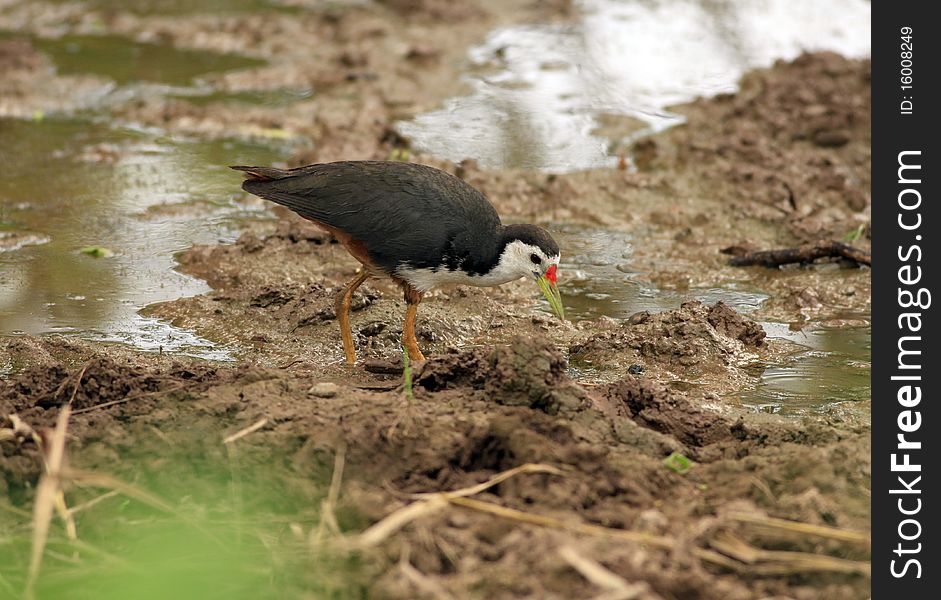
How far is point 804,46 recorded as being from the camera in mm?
12562

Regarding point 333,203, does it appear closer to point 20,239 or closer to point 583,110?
point 20,239

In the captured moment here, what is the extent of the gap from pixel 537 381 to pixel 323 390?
2.91 ft

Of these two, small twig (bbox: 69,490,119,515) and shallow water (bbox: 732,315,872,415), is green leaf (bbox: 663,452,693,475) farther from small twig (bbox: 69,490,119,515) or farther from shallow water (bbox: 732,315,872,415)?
small twig (bbox: 69,490,119,515)

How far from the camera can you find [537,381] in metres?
4.57

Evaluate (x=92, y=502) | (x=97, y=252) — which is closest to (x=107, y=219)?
(x=97, y=252)

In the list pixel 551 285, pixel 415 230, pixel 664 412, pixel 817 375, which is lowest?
pixel 817 375

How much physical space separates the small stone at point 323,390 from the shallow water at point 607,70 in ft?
16.0

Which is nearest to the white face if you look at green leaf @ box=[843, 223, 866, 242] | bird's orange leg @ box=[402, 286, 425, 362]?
bird's orange leg @ box=[402, 286, 425, 362]

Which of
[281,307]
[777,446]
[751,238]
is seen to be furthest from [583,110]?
[777,446]

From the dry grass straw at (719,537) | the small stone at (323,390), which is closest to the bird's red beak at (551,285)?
the small stone at (323,390)

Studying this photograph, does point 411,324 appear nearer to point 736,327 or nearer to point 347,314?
point 347,314

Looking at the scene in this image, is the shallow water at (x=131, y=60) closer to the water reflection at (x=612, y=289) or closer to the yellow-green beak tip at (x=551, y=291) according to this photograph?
Result: the water reflection at (x=612, y=289)

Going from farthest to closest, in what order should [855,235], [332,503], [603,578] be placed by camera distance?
[855,235] → [332,503] → [603,578]

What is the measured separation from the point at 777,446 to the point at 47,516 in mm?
2827
